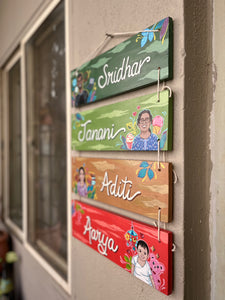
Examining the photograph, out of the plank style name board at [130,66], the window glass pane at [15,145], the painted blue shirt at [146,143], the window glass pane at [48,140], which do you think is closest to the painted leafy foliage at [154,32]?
the plank style name board at [130,66]

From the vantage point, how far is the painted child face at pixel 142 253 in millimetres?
701

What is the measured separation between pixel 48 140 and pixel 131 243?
3.34 ft

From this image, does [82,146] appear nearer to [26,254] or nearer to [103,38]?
[103,38]

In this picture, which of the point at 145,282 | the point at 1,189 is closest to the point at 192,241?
the point at 145,282

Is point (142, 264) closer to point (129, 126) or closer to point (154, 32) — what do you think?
point (129, 126)

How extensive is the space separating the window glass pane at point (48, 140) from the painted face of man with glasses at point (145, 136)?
706mm

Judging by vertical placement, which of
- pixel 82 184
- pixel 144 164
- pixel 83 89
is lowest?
pixel 82 184

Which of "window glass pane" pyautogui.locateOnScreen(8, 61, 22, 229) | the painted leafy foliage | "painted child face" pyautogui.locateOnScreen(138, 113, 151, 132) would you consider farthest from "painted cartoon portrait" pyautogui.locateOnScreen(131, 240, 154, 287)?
"window glass pane" pyautogui.locateOnScreen(8, 61, 22, 229)

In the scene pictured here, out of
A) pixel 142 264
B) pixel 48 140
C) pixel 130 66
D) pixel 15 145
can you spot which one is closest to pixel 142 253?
pixel 142 264

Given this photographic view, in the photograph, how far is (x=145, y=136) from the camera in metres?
0.70

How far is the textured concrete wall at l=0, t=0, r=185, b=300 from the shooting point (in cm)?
62

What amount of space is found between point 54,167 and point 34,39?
35.9 inches

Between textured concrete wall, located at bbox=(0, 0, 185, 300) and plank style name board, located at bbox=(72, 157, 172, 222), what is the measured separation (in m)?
0.03

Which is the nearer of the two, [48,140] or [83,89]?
[83,89]
